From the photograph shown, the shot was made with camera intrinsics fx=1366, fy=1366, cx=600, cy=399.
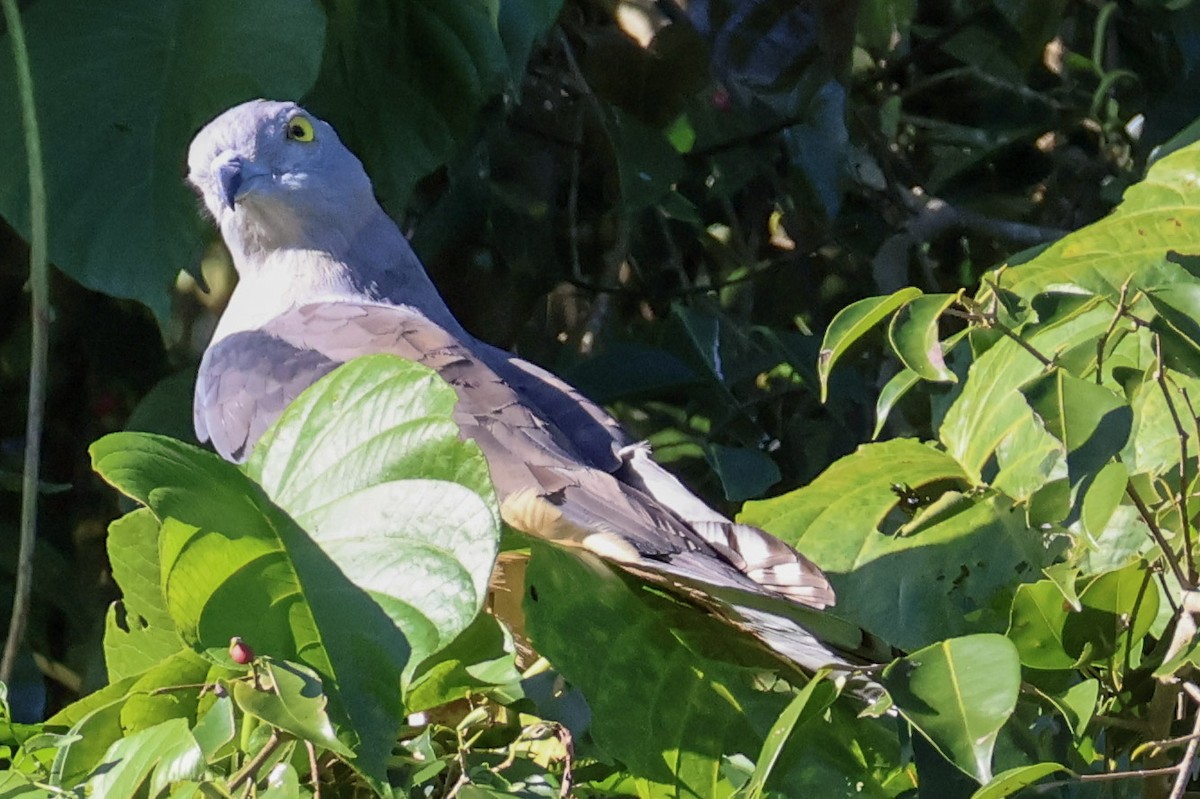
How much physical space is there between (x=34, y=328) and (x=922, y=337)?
1.07 meters

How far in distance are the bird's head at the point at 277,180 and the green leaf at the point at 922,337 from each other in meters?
1.42

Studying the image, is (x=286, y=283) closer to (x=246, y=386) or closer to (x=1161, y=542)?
(x=246, y=386)

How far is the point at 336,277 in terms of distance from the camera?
7.93 feet

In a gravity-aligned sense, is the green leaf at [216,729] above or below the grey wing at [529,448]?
above

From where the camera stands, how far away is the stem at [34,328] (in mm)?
1474

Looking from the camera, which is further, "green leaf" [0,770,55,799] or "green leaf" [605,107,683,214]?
"green leaf" [605,107,683,214]

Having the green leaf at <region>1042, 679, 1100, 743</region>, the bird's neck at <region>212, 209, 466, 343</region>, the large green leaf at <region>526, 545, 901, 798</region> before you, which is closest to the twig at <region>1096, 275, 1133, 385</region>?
the green leaf at <region>1042, 679, 1100, 743</region>

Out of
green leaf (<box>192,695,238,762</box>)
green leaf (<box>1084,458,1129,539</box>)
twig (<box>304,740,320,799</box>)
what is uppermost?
green leaf (<box>1084,458,1129,539</box>)

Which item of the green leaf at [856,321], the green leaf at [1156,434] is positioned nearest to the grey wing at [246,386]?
the green leaf at [856,321]

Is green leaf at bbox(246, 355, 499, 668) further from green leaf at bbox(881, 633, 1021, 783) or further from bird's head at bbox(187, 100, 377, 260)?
bird's head at bbox(187, 100, 377, 260)

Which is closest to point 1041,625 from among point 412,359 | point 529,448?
point 529,448

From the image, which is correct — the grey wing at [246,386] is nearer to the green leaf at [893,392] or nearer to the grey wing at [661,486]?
the grey wing at [661,486]

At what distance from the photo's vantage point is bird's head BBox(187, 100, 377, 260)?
2.18 meters

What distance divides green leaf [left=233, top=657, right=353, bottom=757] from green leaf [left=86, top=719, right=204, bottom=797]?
8 centimetres
